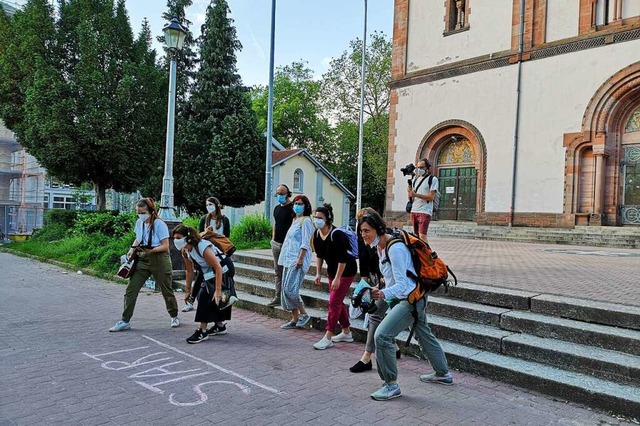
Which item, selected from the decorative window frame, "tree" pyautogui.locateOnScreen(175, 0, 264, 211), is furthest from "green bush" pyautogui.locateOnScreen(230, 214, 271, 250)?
the decorative window frame

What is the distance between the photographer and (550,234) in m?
17.0

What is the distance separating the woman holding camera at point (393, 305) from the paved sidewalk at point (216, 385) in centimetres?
29

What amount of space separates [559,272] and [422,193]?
2825 mm

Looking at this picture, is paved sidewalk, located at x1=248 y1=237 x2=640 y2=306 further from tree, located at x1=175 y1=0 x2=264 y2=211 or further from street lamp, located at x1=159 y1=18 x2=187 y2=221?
tree, located at x1=175 y1=0 x2=264 y2=211

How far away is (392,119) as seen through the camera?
76.5 ft

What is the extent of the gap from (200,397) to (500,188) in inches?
677

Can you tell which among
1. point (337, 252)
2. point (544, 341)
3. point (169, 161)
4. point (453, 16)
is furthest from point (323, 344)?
point (453, 16)

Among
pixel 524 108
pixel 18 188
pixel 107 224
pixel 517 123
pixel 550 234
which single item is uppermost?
pixel 524 108

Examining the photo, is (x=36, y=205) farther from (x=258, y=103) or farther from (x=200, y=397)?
(x=200, y=397)

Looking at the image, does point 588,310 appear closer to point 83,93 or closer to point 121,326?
point 121,326

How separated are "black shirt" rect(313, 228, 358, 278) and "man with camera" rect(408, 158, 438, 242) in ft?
10.4

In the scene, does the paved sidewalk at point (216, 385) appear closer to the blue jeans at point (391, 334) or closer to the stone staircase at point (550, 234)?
the blue jeans at point (391, 334)

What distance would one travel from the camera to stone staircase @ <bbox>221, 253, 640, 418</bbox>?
4.57 meters

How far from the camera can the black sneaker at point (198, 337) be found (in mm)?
6391
